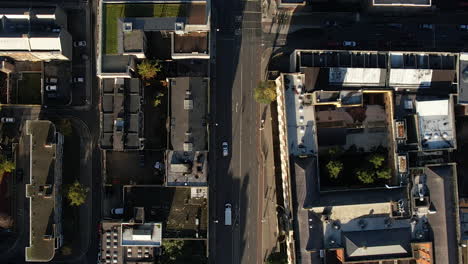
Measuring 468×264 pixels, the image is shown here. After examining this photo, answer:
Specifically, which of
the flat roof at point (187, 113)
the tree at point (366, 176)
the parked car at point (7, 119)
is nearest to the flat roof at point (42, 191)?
the parked car at point (7, 119)

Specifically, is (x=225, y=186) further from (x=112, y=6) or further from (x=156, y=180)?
(x=112, y=6)

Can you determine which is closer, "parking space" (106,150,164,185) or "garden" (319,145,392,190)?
"garden" (319,145,392,190)

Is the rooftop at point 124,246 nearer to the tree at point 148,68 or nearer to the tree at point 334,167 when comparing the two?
the tree at point 148,68

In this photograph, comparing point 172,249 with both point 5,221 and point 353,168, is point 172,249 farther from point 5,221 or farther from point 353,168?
point 353,168

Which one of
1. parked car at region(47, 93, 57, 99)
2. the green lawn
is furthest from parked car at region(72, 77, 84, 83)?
the green lawn

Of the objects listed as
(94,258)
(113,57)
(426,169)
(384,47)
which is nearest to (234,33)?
(113,57)

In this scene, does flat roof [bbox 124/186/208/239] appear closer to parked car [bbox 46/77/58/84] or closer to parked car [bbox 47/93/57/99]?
parked car [bbox 47/93/57/99]
